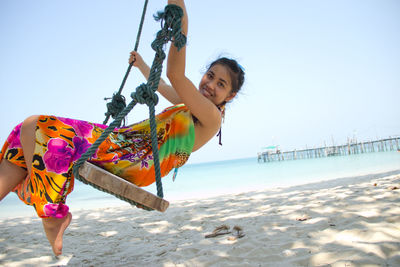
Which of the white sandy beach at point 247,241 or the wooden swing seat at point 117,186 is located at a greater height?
the wooden swing seat at point 117,186

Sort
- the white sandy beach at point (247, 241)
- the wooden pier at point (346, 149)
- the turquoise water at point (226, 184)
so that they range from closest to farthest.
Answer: the white sandy beach at point (247, 241)
the turquoise water at point (226, 184)
the wooden pier at point (346, 149)

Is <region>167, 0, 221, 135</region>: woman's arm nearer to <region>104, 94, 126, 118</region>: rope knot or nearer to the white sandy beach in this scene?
<region>104, 94, 126, 118</region>: rope knot

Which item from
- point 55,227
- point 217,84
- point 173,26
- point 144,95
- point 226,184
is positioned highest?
point 173,26

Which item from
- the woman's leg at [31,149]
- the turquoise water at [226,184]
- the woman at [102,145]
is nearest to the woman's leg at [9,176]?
the woman at [102,145]

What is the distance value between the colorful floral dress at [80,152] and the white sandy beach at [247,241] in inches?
37.5

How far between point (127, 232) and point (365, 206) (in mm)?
2796

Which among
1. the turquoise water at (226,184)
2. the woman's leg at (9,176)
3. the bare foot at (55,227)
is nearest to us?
the woman's leg at (9,176)

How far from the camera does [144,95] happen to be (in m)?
1.14

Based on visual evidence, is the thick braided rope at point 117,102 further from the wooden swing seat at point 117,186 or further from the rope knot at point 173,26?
the wooden swing seat at point 117,186

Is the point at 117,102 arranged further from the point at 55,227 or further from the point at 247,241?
the point at 247,241

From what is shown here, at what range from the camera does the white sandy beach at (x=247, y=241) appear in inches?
65.9

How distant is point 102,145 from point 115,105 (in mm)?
903

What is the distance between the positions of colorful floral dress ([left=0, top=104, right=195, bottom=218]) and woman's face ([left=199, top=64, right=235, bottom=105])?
0.20 meters

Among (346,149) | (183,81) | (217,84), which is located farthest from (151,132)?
(346,149)
